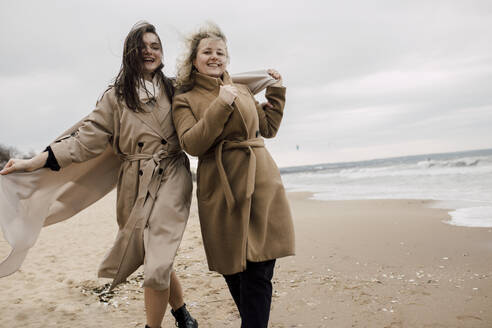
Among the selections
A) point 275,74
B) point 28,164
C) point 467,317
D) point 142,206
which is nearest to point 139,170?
point 142,206

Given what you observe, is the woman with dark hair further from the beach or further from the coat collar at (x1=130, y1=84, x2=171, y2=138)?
the beach

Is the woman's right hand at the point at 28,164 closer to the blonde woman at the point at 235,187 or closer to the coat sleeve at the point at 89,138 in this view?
the coat sleeve at the point at 89,138

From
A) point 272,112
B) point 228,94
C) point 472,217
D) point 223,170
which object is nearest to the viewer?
point 228,94

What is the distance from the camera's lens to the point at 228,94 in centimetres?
214

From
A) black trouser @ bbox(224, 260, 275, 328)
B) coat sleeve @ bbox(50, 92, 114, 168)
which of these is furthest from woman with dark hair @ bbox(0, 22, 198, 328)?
black trouser @ bbox(224, 260, 275, 328)

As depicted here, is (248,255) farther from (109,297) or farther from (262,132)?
(109,297)

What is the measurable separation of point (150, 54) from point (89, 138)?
Result: 652 mm

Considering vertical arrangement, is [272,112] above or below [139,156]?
above

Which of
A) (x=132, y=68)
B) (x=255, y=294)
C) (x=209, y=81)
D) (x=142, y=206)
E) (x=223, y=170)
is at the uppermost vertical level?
(x=132, y=68)

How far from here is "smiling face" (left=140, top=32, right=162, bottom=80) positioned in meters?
2.56

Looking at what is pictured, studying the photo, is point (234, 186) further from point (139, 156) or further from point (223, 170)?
point (139, 156)

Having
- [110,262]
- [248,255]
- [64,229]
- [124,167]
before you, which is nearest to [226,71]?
[124,167]

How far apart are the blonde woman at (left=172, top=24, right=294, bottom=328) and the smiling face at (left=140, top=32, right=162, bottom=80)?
306 mm

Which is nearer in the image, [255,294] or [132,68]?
[255,294]
